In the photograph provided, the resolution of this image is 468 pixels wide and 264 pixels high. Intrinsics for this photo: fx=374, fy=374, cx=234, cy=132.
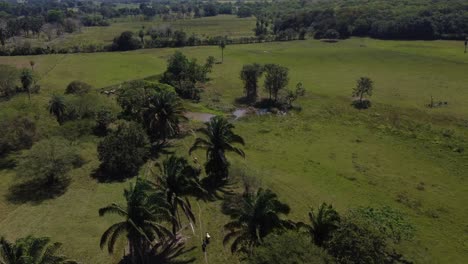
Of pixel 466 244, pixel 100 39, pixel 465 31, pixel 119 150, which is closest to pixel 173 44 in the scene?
pixel 100 39

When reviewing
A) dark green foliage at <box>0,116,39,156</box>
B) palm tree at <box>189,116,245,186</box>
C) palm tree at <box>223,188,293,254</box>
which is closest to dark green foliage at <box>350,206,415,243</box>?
palm tree at <box>223,188,293,254</box>

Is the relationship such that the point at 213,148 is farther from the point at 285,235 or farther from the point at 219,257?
the point at 285,235

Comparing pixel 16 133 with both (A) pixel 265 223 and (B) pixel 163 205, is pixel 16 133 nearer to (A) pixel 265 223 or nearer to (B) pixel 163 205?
(B) pixel 163 205

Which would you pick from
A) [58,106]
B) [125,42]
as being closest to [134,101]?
[58,106]

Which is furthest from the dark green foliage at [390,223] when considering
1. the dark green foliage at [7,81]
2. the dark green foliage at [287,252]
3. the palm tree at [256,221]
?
the dark green foliage at [7,81]

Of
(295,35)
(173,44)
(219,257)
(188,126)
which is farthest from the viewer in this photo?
(295,35)

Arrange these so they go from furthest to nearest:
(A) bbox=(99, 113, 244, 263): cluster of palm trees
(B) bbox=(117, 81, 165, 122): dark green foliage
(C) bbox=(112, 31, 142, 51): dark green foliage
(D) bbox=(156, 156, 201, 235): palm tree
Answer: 1. (C) bbox=(112, 31, 142, 51): dark green foliage
2. (B) bbox=(117, 81, 165, 122): dark green foliage
3. (D) bbox=(156, 156, 201, 235): palm tree
4. (A) bbox=(99, 113, 244, 263): cluster of palm trees

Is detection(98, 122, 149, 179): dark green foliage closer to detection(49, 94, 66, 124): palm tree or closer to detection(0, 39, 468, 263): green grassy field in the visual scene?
detection(0, 39, 468, 263): green grassy field
